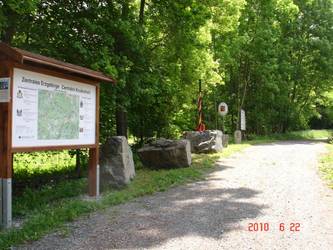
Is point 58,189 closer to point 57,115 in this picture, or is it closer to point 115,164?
point 115,164

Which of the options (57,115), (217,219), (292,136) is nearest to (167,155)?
(57,115)

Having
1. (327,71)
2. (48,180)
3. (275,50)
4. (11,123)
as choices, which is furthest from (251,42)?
(11,123)

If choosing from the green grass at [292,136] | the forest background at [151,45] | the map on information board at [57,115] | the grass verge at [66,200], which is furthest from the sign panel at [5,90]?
the green grass at [292,136]

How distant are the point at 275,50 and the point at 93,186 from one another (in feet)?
87.4

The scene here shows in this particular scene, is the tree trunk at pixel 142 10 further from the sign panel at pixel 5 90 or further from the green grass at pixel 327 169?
the sign panel at pixel 5 90

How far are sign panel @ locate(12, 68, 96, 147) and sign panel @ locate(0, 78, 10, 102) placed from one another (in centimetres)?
13

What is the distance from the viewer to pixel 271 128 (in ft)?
133

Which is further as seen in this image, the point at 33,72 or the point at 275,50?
the point at 275,50

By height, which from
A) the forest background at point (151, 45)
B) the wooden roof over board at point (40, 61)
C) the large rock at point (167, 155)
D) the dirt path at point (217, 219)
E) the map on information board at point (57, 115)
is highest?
the forest background at point (151, 45)

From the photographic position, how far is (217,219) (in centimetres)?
783

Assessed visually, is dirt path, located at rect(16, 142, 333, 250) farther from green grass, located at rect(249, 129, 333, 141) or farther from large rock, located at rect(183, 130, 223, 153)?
green grass, located at rect(249, 129, 333, 141)

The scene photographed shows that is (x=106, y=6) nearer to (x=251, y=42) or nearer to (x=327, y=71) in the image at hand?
(x=251, y=42)

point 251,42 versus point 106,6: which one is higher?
point 251,42

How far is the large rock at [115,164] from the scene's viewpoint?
35.8 feet
